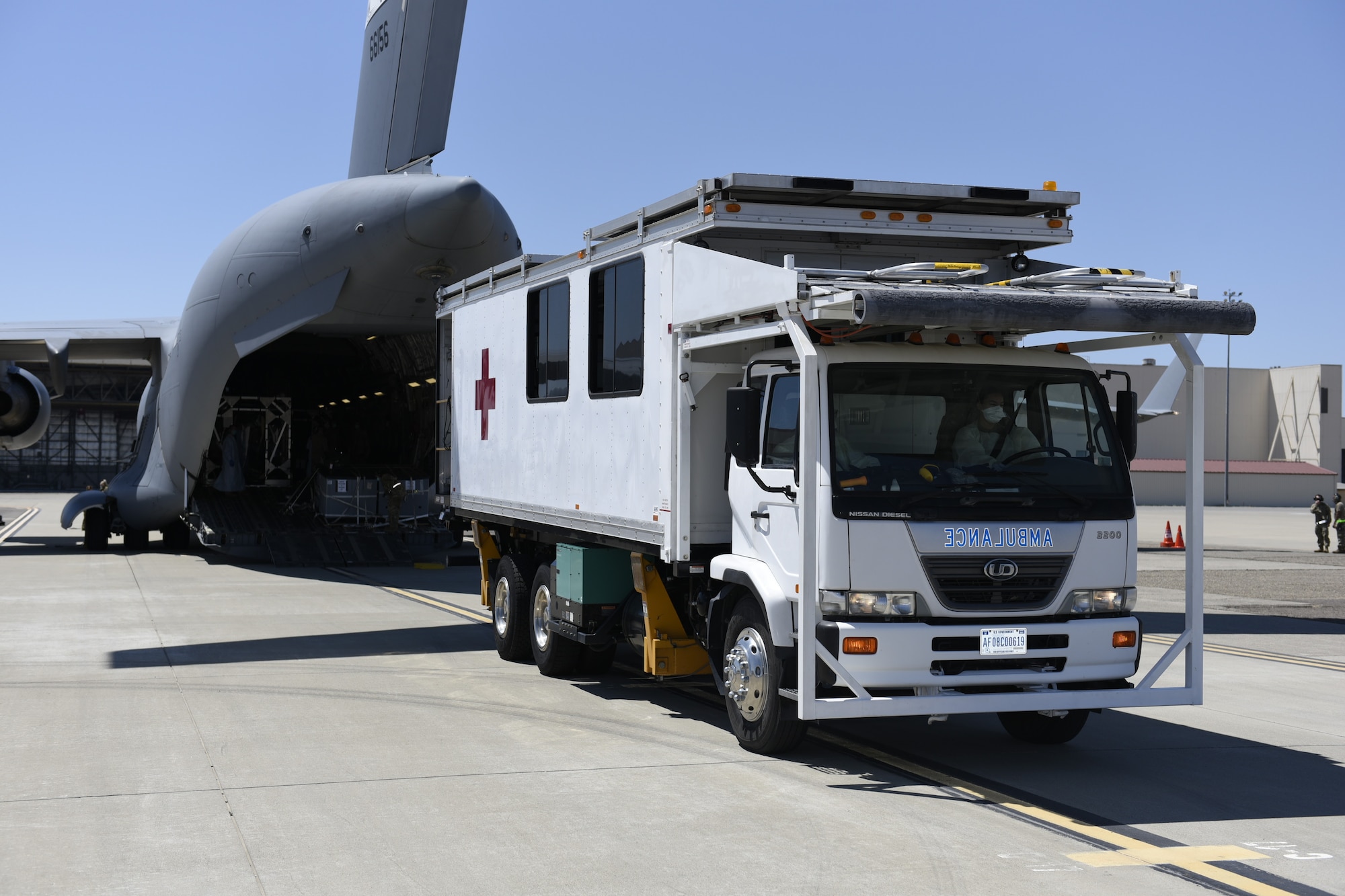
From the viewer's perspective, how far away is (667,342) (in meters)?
8.77

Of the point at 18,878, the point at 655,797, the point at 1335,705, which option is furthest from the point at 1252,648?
the point at 18,878

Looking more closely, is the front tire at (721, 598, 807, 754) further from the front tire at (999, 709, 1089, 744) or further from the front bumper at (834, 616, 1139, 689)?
the front tire at (999, 709, 1089, 744)

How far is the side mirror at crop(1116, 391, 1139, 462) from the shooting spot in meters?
8.05

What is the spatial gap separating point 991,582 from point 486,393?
685 cm

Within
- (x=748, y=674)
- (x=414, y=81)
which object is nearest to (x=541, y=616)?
(x=748, y=674)

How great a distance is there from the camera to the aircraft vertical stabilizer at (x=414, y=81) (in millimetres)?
23203

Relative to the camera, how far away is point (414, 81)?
2358cm

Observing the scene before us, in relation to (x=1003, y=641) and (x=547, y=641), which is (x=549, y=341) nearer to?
(x=547, y=641)

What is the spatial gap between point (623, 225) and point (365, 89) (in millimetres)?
17761

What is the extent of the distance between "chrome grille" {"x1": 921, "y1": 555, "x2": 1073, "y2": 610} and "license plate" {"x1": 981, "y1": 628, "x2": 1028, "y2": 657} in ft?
0.45

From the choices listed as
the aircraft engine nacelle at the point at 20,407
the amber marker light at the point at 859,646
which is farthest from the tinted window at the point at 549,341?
the aircraft engine nacelle at the point at 20,407

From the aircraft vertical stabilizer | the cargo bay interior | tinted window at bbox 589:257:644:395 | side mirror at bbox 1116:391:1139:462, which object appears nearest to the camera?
side mirror at bbox 1116:391:1139:462

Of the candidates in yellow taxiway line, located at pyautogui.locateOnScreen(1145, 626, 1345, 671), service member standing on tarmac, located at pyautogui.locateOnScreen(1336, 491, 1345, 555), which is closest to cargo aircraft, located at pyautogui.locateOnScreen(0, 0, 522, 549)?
yellow taxiway line, located at pyautogui.locateOnScreen(1145, 626, 1345, 671)

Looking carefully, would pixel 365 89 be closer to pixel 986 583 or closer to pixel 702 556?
pixel 702 556
